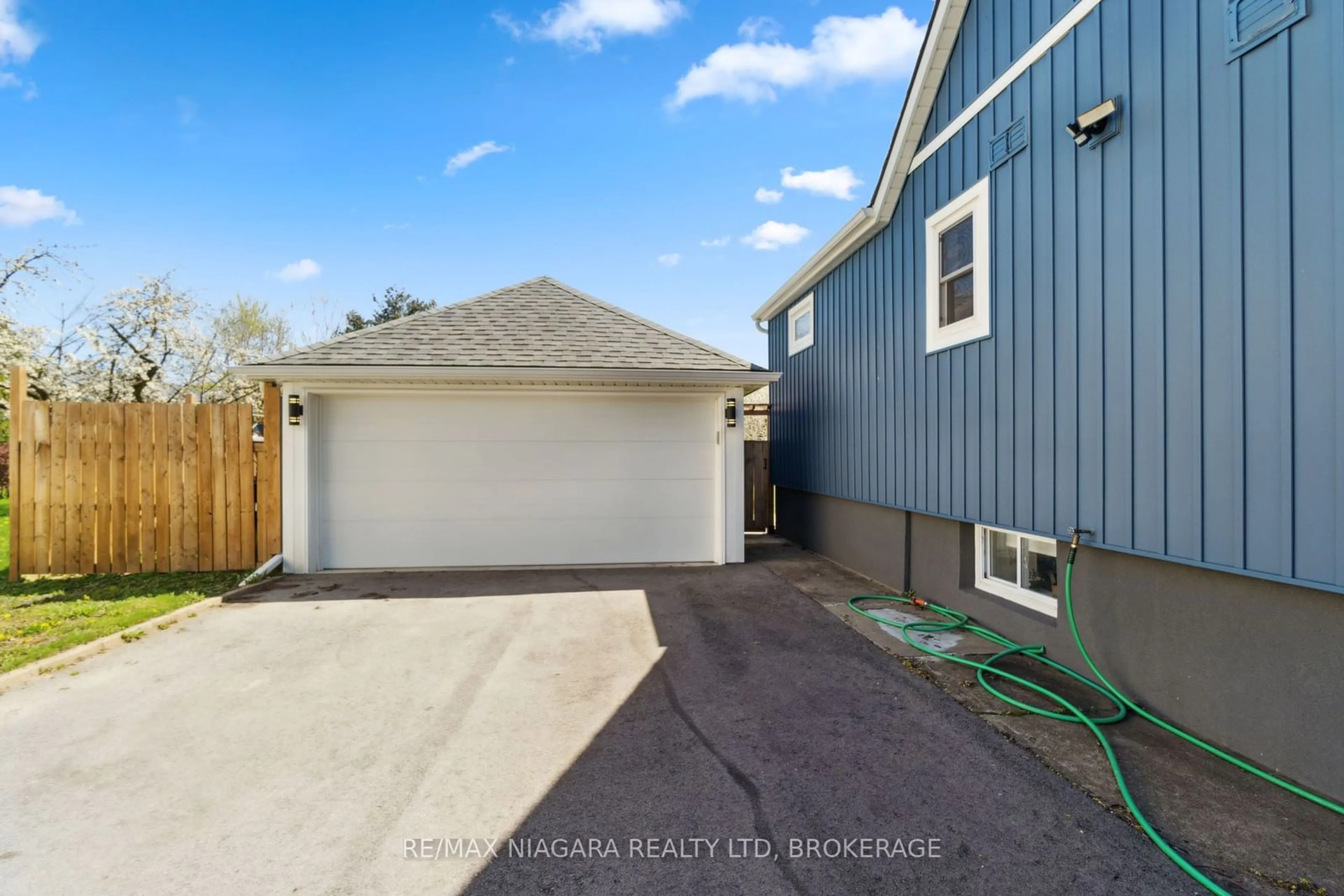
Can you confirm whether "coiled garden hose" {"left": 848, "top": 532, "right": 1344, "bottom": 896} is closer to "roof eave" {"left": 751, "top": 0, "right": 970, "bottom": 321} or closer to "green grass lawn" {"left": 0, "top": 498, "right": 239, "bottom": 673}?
"roof eave" {"left": 751, "top": 0, "right": 970, "bottom": 321}

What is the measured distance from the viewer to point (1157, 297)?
9.77 ft

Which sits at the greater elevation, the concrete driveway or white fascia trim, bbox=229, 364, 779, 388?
white fascia trim, bbox=229, 364, 779, 388

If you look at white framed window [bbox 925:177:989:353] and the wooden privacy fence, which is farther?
the wooden privacy fence

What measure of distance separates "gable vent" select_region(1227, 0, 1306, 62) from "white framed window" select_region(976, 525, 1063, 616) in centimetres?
282

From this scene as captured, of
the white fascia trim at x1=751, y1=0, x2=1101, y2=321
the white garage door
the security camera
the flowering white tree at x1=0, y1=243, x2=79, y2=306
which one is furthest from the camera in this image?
the flowering white tree at x1=0, y1=243, x2=79, y2=306

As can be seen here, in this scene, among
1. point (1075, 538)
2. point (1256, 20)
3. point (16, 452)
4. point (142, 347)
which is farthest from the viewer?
point (142, 347)

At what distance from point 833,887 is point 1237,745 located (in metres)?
2.27

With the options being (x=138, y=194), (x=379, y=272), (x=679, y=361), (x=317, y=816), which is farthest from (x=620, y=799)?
(x=379, y=272)

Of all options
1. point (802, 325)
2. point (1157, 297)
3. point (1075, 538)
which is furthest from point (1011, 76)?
point (802, 325)

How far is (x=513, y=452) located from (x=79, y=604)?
13.7ft

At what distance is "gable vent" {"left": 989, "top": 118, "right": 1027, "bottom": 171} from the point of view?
13.1 ft

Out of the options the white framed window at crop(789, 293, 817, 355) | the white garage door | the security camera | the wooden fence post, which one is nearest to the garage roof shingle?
the white garage door

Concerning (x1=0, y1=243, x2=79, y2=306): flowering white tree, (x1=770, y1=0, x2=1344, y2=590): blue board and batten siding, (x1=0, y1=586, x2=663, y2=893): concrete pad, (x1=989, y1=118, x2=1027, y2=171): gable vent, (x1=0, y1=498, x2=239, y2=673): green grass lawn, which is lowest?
(x1=0, y1=586, x2=663, y2=893): concrete pad

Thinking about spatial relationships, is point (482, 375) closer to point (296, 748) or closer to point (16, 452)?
point (296, 748)
